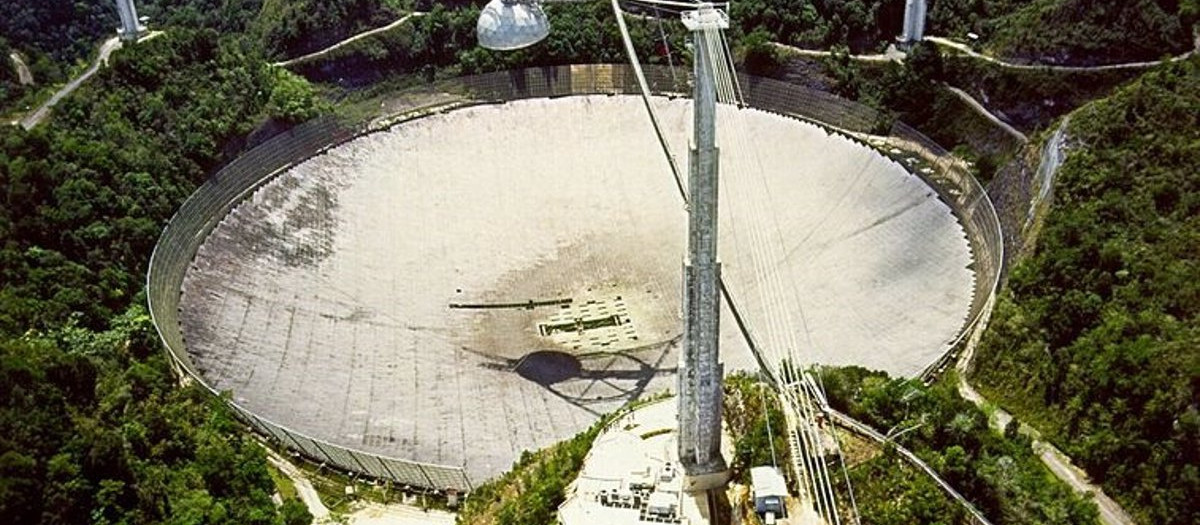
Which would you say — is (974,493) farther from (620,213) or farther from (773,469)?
(620,213)

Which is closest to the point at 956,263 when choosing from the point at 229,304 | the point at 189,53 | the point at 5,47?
the point at 229,304

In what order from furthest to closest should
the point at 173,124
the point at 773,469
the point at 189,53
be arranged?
1. the point at 189,53
2. the point at 173,124
3. the point at 773,469

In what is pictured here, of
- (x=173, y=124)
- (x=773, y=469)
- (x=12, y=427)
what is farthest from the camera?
(x=173, y=124)

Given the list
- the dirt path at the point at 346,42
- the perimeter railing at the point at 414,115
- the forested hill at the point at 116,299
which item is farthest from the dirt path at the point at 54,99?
the perimeter railing at the point at 414,115

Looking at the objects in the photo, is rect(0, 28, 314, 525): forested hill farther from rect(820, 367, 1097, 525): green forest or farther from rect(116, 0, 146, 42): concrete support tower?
rect(820, 367, 1097, 525): green forest

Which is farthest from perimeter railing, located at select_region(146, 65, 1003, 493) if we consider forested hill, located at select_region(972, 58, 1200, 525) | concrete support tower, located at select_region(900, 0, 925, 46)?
concrete support tower, located at select_region(900, 0, 925, 46)

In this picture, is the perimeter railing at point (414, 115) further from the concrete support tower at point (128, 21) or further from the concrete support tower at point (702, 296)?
the concrete support tower at point (128, 21)
